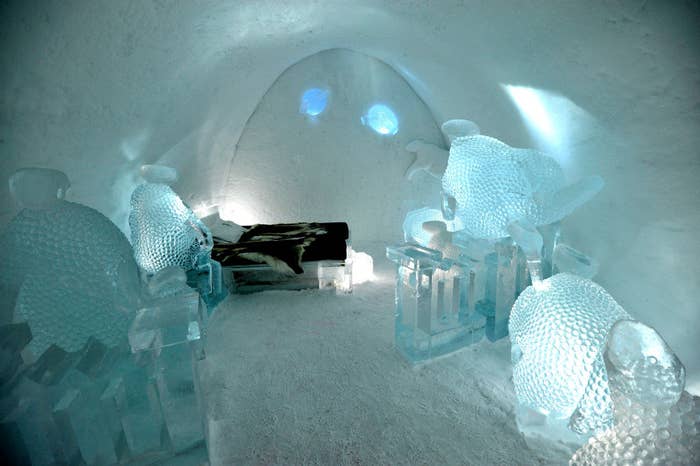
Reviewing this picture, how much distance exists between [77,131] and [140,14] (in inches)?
18.8

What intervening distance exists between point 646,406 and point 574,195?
777 mm

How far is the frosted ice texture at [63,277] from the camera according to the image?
1146 millimetres

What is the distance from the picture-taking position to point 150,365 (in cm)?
111

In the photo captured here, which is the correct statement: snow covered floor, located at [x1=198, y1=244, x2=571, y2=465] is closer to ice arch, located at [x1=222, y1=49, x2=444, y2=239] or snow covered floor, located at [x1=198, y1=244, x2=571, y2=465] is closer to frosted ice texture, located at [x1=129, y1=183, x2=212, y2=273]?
frosted ice texture, located at [x1=129, y1=183, x2=212, y2=273]

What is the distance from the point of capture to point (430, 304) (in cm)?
167

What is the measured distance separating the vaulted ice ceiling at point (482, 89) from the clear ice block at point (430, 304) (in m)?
0.56

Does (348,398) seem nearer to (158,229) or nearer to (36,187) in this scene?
(158,229)

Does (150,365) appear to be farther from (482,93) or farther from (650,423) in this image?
(482,93)

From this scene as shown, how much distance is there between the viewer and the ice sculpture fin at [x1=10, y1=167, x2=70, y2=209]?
114 cm

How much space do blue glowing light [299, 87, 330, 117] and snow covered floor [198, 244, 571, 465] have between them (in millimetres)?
1833

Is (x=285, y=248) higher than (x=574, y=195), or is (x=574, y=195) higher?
(x=574, y=195)

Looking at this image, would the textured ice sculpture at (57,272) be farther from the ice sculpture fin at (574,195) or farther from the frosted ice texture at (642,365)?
the ice sculpture fin at (574,195)

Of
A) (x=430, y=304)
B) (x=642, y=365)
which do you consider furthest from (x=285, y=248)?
(x=642, y=365)

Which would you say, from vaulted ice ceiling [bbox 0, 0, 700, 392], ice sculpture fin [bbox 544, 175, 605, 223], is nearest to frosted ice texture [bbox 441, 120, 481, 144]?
vaulted ice ceiling [bbox 0, 0, 700, 392]
